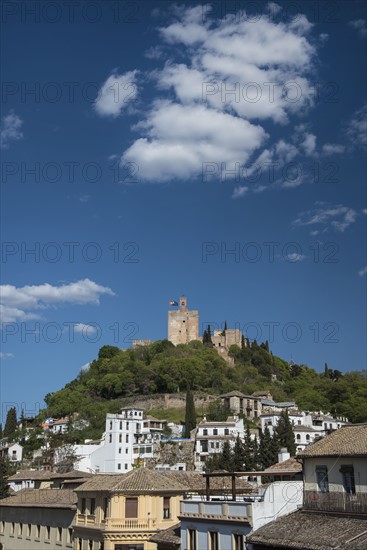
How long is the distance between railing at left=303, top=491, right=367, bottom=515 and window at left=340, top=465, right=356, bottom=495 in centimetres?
46

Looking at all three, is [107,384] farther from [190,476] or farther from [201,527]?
[201,527]

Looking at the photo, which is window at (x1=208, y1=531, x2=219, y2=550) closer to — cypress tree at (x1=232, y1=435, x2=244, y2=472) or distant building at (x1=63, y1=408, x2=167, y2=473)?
cypress tree at (x1=232, y1=435, x2=244, y2=472)

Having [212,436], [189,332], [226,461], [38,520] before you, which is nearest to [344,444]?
[38,520]

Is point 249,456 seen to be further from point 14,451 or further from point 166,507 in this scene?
point 14,451

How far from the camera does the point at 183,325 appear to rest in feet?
535

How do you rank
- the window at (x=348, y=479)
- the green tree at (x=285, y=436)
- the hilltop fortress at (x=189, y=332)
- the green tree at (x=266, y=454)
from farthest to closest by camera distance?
the hilltop fortress at (x=189, y=332)
the green tree at (x=285, y=436)
the green tree at (x=266, y=454)
the window at (x=348, y=479)

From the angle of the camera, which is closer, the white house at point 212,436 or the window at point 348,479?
the window at point 348,479

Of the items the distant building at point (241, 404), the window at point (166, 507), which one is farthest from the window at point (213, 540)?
the distant building at point (241, 404)

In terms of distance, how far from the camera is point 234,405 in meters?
114

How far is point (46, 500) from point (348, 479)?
24.9 metres

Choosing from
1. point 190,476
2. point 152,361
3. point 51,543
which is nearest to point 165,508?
point 190,476

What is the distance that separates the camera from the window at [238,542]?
27541mm

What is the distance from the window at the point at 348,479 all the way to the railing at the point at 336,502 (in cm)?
46

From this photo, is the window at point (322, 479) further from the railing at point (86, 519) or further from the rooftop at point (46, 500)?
the rooftop at point (46, 500)
